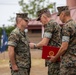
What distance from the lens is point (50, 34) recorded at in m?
6.27

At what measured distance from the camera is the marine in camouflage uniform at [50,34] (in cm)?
627

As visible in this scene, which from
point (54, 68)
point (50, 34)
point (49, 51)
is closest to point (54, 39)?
point (50, 34)

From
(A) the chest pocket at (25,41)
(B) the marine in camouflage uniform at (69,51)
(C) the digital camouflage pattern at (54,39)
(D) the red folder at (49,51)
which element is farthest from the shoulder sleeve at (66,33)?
(A) the chest pocket at (25,41)

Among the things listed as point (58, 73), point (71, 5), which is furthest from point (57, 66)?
point (71, 5)

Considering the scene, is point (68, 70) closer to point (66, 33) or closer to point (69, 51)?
point (69, 51)

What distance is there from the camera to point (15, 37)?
6289mm

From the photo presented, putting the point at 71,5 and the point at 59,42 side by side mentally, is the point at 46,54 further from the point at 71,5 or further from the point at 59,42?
A: the point at 71,5

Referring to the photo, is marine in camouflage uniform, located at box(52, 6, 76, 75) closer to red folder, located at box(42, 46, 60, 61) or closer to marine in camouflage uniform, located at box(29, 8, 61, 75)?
red folder, located at box(42, 46, 60, 61)

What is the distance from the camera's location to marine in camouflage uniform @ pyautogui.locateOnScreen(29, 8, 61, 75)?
627 cm

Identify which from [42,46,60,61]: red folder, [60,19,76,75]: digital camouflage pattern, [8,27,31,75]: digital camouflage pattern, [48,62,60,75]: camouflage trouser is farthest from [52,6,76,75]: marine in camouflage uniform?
[8,27,31,75]: digital camouflage pattern

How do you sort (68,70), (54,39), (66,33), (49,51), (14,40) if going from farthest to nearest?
(54,39) < (14,40) < (49,51) < (68,70) < (66,33)

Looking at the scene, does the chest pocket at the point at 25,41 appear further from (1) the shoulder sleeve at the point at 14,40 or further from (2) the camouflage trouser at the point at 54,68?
(2) the camouflage trouser at the point at 54,68

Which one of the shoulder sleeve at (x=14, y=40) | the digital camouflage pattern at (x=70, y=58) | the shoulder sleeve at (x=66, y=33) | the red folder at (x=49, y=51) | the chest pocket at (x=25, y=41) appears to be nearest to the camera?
the shoulder sleeve at (x=66, y=33)

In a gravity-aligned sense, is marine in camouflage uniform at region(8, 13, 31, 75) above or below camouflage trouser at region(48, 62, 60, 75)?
above
